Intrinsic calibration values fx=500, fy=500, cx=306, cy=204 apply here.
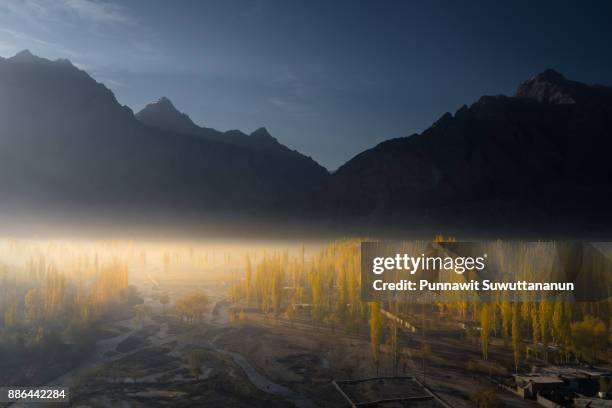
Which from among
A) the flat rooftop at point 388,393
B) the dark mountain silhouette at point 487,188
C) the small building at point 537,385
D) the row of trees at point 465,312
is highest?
the dark mountain silhouette at point 487,188

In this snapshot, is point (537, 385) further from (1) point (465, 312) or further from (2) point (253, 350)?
(1) point (465, 312)

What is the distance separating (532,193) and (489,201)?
16.8 metres

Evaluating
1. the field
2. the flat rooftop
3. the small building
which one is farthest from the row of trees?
the small building

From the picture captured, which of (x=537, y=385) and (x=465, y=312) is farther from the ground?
(x=465, y=312)

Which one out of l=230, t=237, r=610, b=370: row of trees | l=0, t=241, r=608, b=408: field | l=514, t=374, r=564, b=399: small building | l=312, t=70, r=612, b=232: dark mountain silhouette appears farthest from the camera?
l=312, t=70, r=612, b=232: dark mountain silhouette

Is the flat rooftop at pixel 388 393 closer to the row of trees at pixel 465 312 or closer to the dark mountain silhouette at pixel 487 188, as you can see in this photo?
the row of trees at pixel 465 312

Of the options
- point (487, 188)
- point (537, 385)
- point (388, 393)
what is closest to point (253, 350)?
point (388, 393)

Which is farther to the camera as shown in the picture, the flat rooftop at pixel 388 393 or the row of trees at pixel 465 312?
the row of trees at pixel 465 312

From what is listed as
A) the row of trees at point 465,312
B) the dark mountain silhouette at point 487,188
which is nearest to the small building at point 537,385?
the row of trees at point 465,312

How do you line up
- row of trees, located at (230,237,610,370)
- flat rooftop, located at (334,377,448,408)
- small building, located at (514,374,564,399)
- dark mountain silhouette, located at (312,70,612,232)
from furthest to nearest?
1. dark mountain silhouette, located at (312,70,612,232)
2. row of trees, located at (230,237,610,370)
3. small building, located at (514,374,564,399)
4. flat rooftop, located at (334,377,448,408)

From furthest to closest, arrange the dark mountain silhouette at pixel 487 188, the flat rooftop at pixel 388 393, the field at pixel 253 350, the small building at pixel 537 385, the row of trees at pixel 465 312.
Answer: the dark mountain silhouette at pixel 487 188
the row of trees at pixel 465 312
the field at pixel 253 350
the small building at pixel 537 385
the flat rooftop at pixel 388 393

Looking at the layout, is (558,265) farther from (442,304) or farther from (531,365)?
(531,365)

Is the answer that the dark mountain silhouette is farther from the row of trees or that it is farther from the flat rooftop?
the flat rooftop

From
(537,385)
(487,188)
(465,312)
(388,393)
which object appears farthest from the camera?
(487,188)
